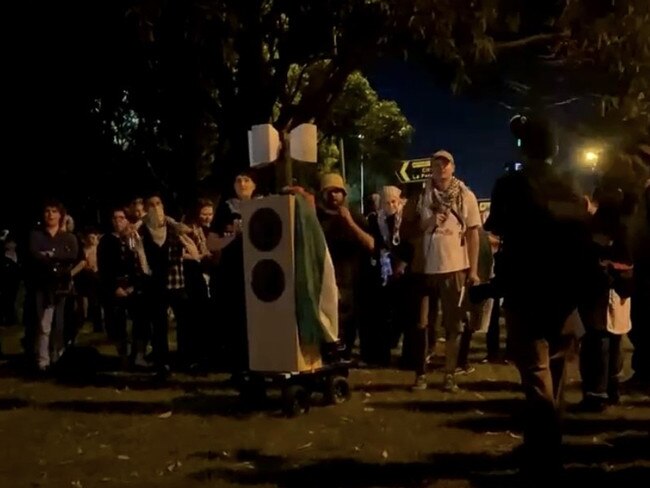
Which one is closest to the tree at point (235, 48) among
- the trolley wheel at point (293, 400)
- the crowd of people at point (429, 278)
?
the crowd of people at point (429, 278)

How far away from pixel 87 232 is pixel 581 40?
8.30 meters

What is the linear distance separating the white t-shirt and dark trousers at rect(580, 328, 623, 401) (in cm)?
142

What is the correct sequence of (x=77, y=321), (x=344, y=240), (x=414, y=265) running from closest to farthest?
1. (x=414, y=265)
2. (x=344, y=240)
3. (x=77, y=321)

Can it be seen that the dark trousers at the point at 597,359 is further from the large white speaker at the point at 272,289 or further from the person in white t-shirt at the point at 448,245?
the large white speaker at the point at 272,289

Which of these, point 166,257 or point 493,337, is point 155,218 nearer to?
point 166,257

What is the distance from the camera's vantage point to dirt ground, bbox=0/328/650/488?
276 inches

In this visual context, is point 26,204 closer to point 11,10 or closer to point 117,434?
Answer: point 11,10

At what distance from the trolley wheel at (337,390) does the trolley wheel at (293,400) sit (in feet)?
1.21

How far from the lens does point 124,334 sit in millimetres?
13227

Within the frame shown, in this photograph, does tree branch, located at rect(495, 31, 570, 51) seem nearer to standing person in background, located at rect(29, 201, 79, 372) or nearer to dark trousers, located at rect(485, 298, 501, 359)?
dark trousers, located at rect(485, 298, 501, 359)

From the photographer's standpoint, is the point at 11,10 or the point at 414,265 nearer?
the point at 414,265

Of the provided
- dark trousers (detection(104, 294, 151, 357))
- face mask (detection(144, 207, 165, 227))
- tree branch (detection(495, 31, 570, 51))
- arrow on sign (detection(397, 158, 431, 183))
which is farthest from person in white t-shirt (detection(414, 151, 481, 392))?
tree branch (detection(495, 31, 570, 51))

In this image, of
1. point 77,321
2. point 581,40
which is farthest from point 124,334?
point 581,40

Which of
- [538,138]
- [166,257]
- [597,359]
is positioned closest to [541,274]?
[538,138]
